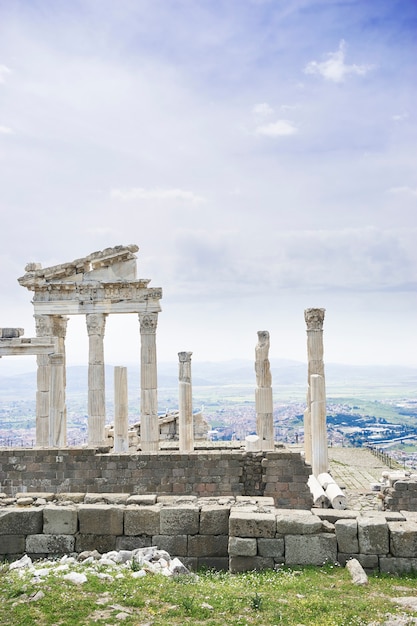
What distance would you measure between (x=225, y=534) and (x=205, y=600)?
2.38 m

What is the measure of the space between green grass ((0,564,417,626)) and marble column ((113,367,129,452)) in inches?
565

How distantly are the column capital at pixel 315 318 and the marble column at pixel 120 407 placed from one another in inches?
292

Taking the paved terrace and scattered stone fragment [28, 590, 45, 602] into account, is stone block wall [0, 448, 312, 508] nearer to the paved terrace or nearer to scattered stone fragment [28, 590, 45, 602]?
the paved terrace

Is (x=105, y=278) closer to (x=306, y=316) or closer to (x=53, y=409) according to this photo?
(x=53, y=409)

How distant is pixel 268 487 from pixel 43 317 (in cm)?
1469

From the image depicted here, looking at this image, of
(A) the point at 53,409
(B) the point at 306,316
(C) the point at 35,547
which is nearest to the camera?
(C) the point at 35,547

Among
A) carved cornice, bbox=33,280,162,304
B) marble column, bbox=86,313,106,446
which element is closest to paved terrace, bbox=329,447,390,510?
marble column, bbox=86,313,106,446

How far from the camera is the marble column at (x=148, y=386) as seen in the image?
85.7ft


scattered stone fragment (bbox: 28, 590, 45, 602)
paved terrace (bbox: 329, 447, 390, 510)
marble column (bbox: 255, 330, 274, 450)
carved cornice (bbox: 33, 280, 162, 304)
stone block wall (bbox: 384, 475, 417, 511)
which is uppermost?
carved cornice (bbox: 33, 280, 162, 304)

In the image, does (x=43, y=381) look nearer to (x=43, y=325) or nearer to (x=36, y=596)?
(x=43, y=325)

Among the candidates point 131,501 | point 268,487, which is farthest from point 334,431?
point 131,501

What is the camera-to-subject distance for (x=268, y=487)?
1725 centimetres

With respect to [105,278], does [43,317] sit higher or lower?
lower

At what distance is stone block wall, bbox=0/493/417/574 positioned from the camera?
9719 mm
